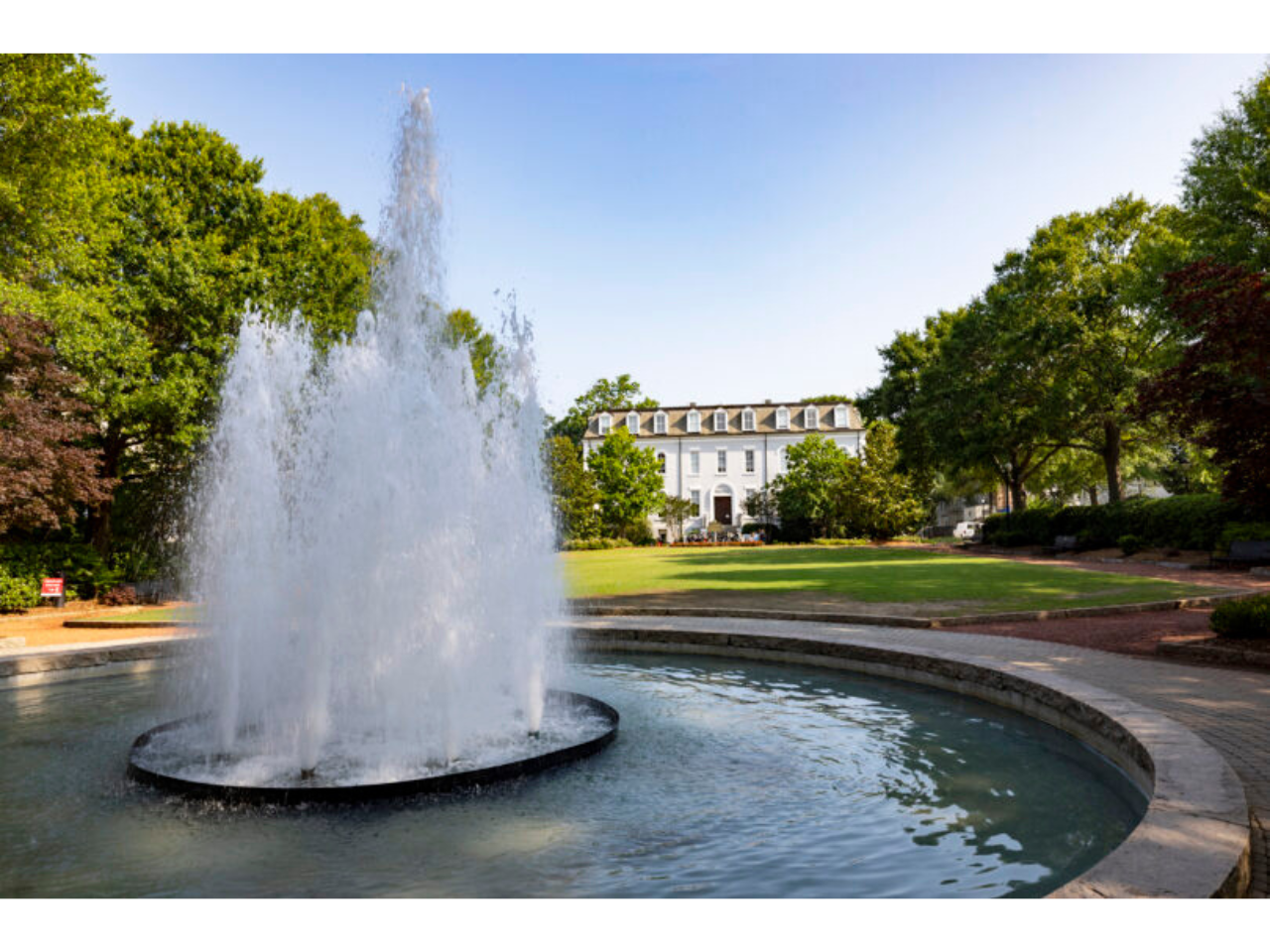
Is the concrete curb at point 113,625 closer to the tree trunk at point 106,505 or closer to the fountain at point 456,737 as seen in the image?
the fountain at point 456,737

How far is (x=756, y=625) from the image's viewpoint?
13297mm

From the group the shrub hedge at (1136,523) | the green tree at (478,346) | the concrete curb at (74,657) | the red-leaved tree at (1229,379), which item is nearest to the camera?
the red-leaved tree at (1229,379)

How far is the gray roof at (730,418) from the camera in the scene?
6538 cm

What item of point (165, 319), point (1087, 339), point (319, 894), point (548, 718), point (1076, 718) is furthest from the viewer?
point (1087, 339)

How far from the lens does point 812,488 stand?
53750 mm

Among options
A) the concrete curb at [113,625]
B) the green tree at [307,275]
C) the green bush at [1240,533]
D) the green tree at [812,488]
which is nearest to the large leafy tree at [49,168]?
the green tree at [307,275]

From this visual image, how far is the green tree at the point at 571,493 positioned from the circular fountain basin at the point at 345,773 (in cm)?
4065

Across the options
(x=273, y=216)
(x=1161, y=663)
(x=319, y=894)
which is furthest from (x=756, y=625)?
(x=273, y=216)

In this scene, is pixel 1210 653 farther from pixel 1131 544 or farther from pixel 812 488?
pixel 812 488

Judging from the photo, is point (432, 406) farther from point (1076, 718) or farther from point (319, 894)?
point (1076, 718)

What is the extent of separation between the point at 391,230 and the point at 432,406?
6007 millimetres

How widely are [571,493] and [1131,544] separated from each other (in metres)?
30.5

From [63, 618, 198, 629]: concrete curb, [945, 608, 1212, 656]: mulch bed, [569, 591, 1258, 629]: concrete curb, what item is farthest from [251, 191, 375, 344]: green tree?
[945, 608, 1212, 656]: mulch bed

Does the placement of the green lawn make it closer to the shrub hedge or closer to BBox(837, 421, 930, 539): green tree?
the shrub hedge
